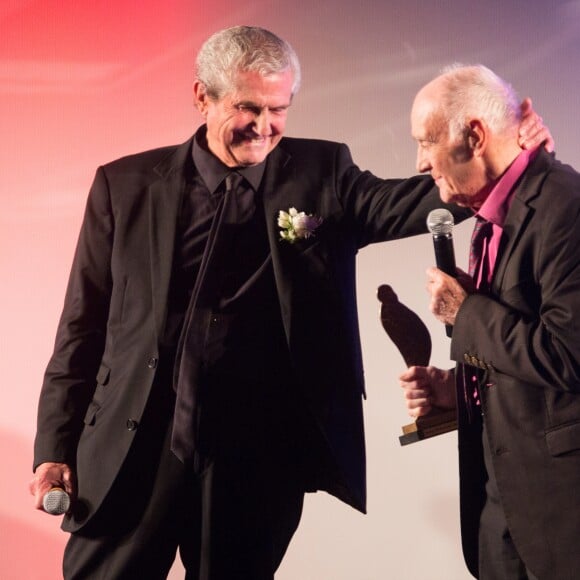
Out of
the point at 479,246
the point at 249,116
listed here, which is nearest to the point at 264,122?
the point at 249,116

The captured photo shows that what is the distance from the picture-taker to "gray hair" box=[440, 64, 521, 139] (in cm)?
210

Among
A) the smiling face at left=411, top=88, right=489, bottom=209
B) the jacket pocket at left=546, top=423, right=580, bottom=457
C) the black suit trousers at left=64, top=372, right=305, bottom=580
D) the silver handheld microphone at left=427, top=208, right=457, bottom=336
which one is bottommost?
the black suit trousers at left=64, top=372, right=305, bottom=580

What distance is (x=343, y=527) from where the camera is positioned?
352 cm

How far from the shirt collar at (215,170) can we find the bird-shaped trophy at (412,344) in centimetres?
45

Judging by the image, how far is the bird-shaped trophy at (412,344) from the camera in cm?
228

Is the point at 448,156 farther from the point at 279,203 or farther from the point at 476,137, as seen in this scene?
the point at 279,203

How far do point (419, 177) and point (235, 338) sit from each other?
60 cm

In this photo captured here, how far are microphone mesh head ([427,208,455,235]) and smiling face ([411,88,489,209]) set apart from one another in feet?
0.21

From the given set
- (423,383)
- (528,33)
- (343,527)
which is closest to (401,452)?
(343,527)

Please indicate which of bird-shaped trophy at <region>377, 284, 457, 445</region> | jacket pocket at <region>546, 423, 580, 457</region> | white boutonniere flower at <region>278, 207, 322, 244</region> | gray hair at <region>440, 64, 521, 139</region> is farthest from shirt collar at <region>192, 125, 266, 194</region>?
jacket pocket at <region>546, 423, 580, 457</region>

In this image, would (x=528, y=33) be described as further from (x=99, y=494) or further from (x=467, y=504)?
(x=99, y=494)

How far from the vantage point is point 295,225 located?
2.36 m

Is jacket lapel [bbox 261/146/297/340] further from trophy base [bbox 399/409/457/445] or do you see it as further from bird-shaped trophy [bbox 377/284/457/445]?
trophy base [bbox 399/409/457/445]

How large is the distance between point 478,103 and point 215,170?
0.71m
